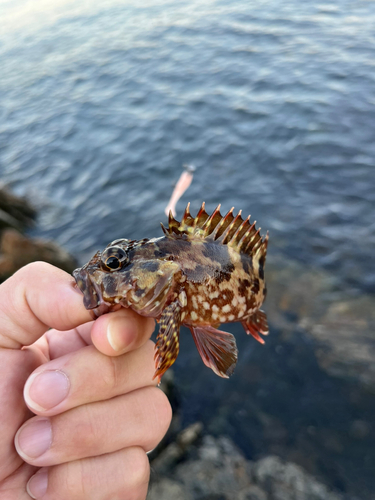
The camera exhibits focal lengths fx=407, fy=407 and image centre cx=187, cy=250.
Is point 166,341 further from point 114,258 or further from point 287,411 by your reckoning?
point 287,411

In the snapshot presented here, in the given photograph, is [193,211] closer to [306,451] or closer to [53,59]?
[306,451]

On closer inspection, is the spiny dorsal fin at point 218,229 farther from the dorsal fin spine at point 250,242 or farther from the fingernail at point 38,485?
the fingernail at point 38,485

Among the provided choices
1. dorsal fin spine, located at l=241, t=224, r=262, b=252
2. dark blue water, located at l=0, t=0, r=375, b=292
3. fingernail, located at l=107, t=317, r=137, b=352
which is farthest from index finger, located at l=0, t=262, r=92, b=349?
dark blue water, located at l=0, t=0, r=375, b=292

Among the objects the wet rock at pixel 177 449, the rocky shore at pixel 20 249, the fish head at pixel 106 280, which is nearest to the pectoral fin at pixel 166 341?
the fish head at pixel 106 280

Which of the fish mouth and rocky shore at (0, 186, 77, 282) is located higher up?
the fish mouth

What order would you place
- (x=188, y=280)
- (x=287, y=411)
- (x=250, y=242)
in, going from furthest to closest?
(x=287, y=411), (x=250, y=242), (x=188, y=280)

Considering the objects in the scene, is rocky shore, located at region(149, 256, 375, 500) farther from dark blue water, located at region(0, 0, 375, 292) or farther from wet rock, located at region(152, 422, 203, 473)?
dark blue water, located at region(0, 0, 375, 292)

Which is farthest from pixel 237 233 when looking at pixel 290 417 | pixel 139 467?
pixel 290 417

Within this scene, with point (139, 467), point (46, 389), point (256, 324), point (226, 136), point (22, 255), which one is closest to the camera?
point (46, 389)
